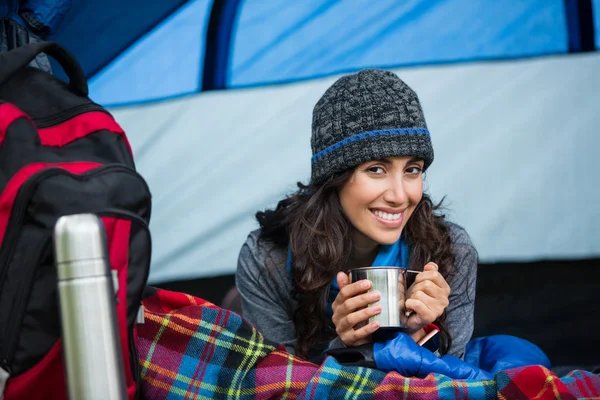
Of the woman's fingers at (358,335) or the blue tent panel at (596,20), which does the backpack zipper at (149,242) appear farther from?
the blue tent panel at (596,20)

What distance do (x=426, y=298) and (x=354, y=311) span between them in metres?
0.12

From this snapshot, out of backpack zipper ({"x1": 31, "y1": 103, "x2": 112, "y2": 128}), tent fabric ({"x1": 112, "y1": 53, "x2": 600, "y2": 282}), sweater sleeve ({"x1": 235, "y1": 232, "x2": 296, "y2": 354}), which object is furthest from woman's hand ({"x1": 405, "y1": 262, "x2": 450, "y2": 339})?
tent fabric ({"x1": 112, "y1": 53, "x2": 600, "y2": 282})

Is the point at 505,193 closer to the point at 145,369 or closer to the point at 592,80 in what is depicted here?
the point at 592,80

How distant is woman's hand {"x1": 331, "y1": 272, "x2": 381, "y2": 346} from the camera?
1143mm

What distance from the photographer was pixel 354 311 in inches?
46.8

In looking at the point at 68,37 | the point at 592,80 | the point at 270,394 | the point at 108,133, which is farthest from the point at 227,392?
the point at 592,80

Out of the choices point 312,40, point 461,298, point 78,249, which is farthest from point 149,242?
point 312,40

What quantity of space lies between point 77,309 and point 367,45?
1597 mm

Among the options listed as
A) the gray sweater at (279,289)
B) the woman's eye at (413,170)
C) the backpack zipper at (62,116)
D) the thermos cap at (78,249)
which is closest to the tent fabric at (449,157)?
the gray sweater at (279,289)

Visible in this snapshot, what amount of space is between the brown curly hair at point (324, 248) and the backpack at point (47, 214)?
58cm

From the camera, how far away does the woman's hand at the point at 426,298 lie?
47.1 inches

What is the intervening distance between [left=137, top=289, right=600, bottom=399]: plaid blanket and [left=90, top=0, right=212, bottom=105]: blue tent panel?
1.18 m

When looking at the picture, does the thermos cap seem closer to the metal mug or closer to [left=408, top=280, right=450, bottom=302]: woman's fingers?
the metal mug

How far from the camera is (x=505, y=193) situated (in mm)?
2100
